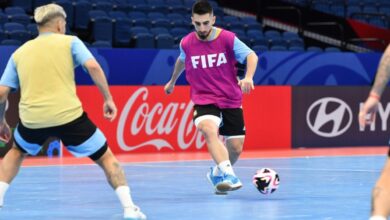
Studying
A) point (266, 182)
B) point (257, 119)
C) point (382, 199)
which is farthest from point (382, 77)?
point (257, 119)

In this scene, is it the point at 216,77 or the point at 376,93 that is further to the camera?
the point at 216,77

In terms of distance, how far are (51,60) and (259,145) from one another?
13005mm

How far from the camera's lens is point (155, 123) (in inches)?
804

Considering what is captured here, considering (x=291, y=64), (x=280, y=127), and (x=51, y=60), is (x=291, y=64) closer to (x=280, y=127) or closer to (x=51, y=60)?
(x=280, y=127)

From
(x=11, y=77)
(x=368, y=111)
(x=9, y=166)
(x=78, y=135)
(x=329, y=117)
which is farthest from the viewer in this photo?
(x=329, y=117)

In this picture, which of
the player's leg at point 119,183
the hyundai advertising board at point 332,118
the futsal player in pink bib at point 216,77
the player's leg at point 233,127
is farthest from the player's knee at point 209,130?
the hyundai advertising board at point 332,118

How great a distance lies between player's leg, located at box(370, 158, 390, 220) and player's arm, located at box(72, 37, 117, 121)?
268 centimetres

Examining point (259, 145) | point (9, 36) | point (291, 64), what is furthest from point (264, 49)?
point (9, 36)

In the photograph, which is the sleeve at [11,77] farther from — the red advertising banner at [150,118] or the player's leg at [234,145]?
the red advertising banner at [150,118]

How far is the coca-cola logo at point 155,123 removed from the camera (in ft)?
66.1

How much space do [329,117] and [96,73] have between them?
13.9 m

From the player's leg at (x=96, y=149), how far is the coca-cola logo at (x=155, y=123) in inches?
423

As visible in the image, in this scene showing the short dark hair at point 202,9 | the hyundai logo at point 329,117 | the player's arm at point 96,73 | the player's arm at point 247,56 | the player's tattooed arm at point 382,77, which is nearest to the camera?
the player's tattooed arm at point 382,77

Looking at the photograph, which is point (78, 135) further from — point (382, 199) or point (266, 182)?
point (266, 182)
